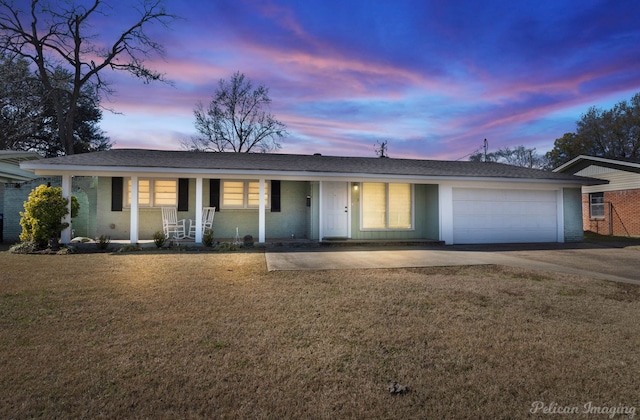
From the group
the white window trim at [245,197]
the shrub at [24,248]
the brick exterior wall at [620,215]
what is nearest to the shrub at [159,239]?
the white window trim at [245,197]

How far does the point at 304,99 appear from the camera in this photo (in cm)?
1552

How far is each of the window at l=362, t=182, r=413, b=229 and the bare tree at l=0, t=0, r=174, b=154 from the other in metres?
17.5

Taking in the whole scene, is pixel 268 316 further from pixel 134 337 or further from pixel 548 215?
pixel 548 215

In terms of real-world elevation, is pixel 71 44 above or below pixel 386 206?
above

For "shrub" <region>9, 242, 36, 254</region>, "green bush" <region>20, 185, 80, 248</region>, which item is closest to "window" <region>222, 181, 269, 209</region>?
"green bush" <region>20, 185, 80, 248</region>

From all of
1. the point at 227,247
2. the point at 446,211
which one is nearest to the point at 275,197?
the point at 227,247

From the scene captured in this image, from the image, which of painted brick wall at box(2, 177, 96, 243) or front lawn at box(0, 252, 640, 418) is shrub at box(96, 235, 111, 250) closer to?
painted brick wall at box(2, 177, 96, 243)

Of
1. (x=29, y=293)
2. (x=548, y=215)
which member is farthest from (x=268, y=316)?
(x=548, y=215)

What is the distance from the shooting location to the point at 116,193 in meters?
11.0

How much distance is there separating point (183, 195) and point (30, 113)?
18732 millimetres

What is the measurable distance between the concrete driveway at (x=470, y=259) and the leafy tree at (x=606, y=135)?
84.8 feet

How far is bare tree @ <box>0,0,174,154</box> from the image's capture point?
19.5m

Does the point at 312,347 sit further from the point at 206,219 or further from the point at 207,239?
the point at 206,219

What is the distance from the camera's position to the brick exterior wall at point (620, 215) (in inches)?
604
